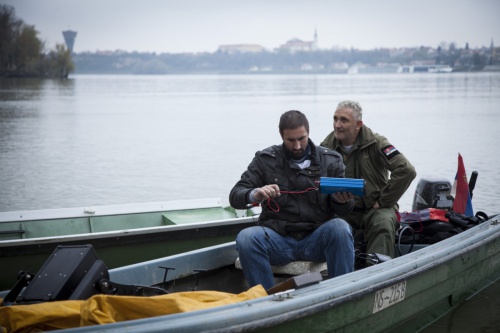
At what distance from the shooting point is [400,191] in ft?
19.5

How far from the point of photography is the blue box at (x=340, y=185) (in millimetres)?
4875

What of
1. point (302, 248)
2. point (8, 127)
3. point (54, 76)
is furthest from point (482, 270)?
point (54, 76)

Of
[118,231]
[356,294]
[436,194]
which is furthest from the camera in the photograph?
[118,231]

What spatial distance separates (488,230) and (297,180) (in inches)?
74.3

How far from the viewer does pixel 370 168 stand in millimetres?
6055

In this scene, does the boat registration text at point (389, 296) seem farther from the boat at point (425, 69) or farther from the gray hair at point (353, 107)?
the boat at point (425, 69)

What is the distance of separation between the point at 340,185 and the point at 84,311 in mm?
1788

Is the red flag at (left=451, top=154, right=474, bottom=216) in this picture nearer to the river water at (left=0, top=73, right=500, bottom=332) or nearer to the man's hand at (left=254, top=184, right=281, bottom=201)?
the river water at (left=0, top=73, right=500, bottom=332)

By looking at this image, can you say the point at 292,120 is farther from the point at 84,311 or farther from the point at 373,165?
the point at 84,311

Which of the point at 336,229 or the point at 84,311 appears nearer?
the point at 84,311

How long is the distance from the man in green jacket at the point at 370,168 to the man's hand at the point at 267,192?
1.28 m

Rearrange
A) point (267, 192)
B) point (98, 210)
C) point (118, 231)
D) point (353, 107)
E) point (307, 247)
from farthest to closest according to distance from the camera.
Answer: point (98, 210), point (118, 231), point (353, 107), point (307, 247), point (267, 192)

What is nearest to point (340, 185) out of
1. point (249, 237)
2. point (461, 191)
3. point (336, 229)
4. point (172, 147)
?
point (336, 229)

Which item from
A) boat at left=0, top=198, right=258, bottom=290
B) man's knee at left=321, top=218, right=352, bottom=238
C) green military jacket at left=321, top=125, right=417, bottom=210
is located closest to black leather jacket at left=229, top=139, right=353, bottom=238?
man's knee at left=321, top=218, right=352, bottom=238
